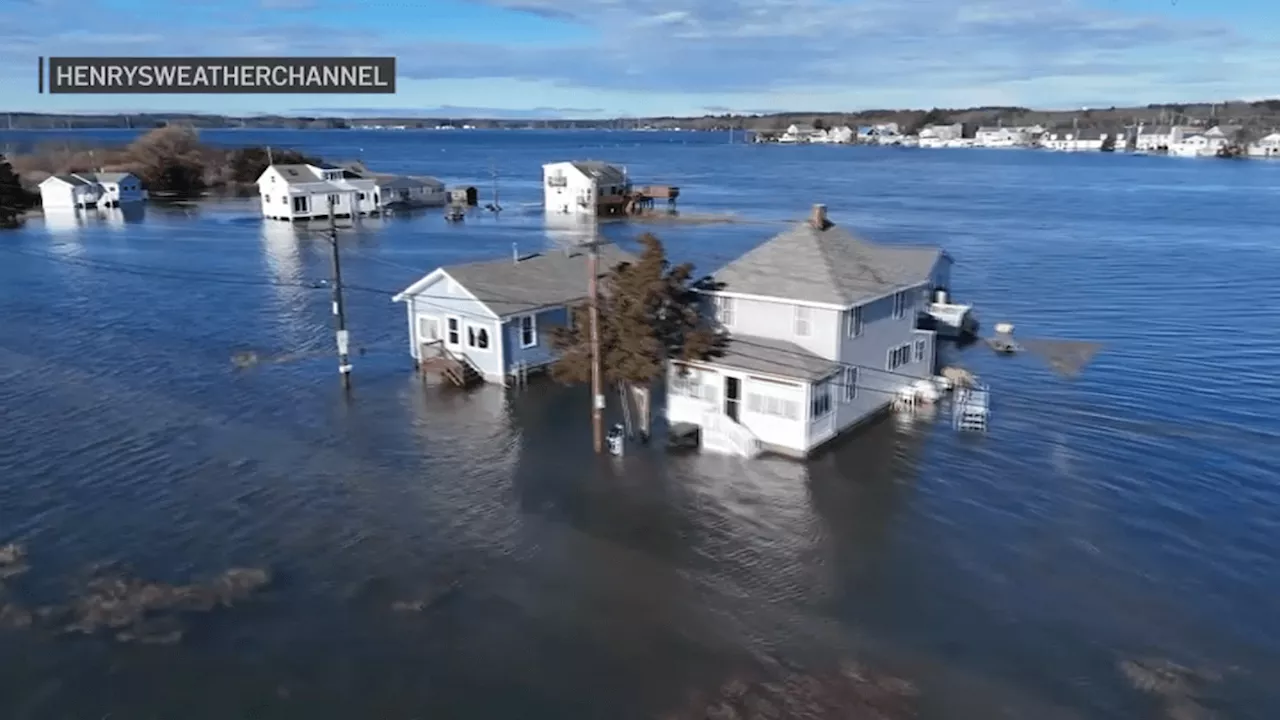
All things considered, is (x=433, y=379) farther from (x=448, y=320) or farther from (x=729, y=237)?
(x=729, y=237)

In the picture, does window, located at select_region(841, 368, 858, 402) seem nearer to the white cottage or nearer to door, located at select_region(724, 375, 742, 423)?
door, located at select_region(724, 375, 742, 423)

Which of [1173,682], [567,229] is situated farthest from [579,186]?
[1173,682]

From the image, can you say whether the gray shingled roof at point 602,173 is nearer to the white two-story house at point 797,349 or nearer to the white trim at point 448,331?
the white trim at point 448,331

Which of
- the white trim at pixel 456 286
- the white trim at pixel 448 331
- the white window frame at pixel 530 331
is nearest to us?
the white trim at pixel 456 286

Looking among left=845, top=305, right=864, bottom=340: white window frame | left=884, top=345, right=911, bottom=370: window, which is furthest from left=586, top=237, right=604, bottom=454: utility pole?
left=884, top=345, right=911, bottom=370: window

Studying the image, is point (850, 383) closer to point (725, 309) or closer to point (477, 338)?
point (725, 309)

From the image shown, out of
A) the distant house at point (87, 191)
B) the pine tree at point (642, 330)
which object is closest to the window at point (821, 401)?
the pine tree at point (642, 330)
